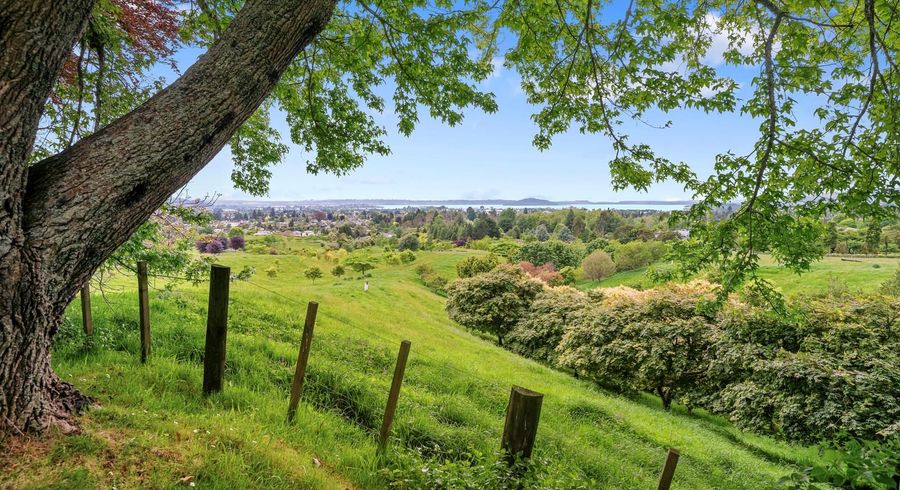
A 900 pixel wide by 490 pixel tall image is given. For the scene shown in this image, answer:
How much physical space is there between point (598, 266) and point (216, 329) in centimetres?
5735

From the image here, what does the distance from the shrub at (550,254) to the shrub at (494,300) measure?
36086 millimetres

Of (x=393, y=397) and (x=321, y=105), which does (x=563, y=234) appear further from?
(x=393, y=397)

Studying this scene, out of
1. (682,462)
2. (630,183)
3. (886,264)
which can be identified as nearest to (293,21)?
A: (630,183)

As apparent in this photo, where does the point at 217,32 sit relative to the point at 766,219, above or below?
above

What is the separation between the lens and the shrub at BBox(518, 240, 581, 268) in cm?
5919

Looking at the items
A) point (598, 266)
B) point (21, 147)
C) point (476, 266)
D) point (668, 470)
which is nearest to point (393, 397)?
point (668, 470)

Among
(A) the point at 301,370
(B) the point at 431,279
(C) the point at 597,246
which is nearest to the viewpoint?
(A) the point at 301,370

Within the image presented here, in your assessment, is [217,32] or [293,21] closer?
[293,21]

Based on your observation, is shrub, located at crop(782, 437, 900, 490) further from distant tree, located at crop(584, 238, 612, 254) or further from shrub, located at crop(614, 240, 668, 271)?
distant tree, located at crop(584, 238, 612, 254)

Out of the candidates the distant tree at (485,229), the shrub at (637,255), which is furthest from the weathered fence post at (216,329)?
the distant tree at (485,229)

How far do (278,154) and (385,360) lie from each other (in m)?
Answer: 4.12

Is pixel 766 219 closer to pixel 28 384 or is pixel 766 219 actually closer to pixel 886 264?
pixel 28 384

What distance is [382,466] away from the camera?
132 inches

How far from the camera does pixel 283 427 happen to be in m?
3.49
